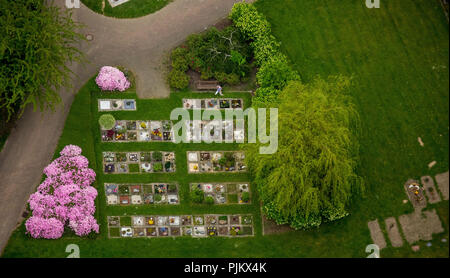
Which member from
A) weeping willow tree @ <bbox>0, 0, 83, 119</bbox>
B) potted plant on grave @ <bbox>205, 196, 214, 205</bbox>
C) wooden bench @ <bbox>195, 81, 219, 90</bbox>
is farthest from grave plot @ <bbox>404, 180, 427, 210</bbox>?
weeping willow tree @ <bbox>0, 0, 83, 119</bbox>

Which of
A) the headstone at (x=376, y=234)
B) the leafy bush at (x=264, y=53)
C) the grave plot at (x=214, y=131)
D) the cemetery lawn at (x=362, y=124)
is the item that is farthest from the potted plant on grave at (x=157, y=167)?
the headstone at (x=376, y=234)

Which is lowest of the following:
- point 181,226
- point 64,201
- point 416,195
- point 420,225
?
point 420,225

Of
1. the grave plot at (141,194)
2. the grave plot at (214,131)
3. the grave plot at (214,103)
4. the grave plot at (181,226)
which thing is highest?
the grave plot at (214,103)

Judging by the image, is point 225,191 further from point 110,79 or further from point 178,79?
point 110,79

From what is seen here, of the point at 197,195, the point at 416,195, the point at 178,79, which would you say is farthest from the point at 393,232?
the point at 178,79

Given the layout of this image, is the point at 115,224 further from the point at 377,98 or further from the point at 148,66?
the point at 377,98

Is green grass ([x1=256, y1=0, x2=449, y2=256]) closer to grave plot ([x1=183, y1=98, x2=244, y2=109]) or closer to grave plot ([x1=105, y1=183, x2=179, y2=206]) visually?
grave plot ([x1=183, y1=98, x2=244, y2=109])

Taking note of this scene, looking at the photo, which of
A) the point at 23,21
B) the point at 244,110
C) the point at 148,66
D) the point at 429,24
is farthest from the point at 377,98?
the point at 23,21

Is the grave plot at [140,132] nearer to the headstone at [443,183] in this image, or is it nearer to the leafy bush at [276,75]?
the leafy bush at [276,75]
